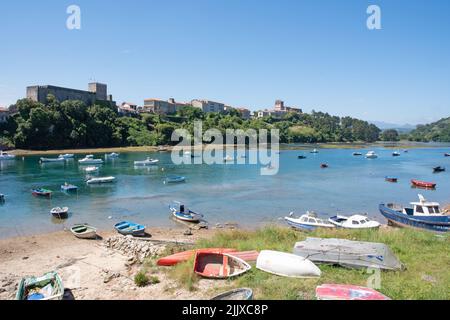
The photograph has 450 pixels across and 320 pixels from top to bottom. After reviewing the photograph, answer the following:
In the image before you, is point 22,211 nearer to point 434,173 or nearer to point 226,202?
point 226,202

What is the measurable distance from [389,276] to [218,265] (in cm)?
648

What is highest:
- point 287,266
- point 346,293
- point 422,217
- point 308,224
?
point 346,293

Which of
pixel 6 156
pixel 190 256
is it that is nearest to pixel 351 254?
pixel 190 256

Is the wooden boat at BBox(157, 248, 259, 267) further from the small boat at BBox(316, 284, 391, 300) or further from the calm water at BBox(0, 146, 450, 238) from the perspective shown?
the calm water at BBox(0, 146, 450, 238)

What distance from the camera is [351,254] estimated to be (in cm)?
1378

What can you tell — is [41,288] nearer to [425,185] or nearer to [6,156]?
[425,185]

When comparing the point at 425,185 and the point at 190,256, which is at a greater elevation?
the point at 190,256

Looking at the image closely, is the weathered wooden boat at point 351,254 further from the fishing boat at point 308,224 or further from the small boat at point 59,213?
the small boat at point 59,213

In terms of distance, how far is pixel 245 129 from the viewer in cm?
13262

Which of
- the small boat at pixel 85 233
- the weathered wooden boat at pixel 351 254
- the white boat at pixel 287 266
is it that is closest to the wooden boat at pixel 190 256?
the white boat at pixel 287 266

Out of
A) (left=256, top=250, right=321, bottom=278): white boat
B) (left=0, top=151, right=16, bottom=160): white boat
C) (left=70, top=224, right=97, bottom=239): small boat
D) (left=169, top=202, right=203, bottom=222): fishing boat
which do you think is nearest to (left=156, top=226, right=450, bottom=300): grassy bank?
(left=256, top=250, right=321, bottom=278): white boat

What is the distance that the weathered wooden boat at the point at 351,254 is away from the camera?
13267 mm

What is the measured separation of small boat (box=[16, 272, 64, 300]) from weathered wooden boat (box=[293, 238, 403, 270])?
29.9ft

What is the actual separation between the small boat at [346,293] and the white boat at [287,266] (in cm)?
174
